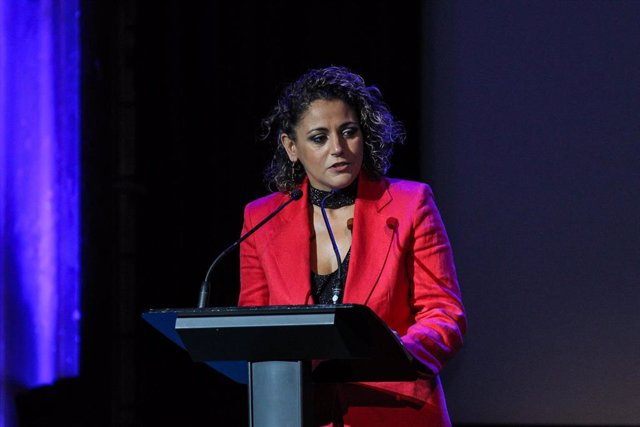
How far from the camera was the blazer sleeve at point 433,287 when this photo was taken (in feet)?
6.37

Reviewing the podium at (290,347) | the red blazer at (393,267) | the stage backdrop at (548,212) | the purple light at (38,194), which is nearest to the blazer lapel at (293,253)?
the red blazer at (393,267)

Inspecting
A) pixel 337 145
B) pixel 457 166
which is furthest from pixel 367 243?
pixel 457 166

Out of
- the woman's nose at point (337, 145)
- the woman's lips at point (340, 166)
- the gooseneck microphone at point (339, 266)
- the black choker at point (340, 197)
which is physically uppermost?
the woman's nose at point (337, 145)

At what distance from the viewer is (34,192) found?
11.6ft

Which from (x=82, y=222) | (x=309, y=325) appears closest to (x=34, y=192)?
(x=82, y=222)

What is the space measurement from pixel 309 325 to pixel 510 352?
3.30 m

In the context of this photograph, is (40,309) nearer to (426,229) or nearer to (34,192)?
(34,192)

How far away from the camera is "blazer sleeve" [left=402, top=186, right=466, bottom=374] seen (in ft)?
6.37

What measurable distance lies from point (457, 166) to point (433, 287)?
268cm

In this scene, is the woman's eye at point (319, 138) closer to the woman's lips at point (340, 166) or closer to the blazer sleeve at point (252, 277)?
the woman's lips at point (340, 166)

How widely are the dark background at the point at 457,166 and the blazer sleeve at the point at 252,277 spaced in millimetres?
1985

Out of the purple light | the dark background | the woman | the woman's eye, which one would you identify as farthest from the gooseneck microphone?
the dark background

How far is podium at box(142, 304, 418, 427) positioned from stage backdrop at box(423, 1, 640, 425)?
3.06m

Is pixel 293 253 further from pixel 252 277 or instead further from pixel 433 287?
pixel 433 287
